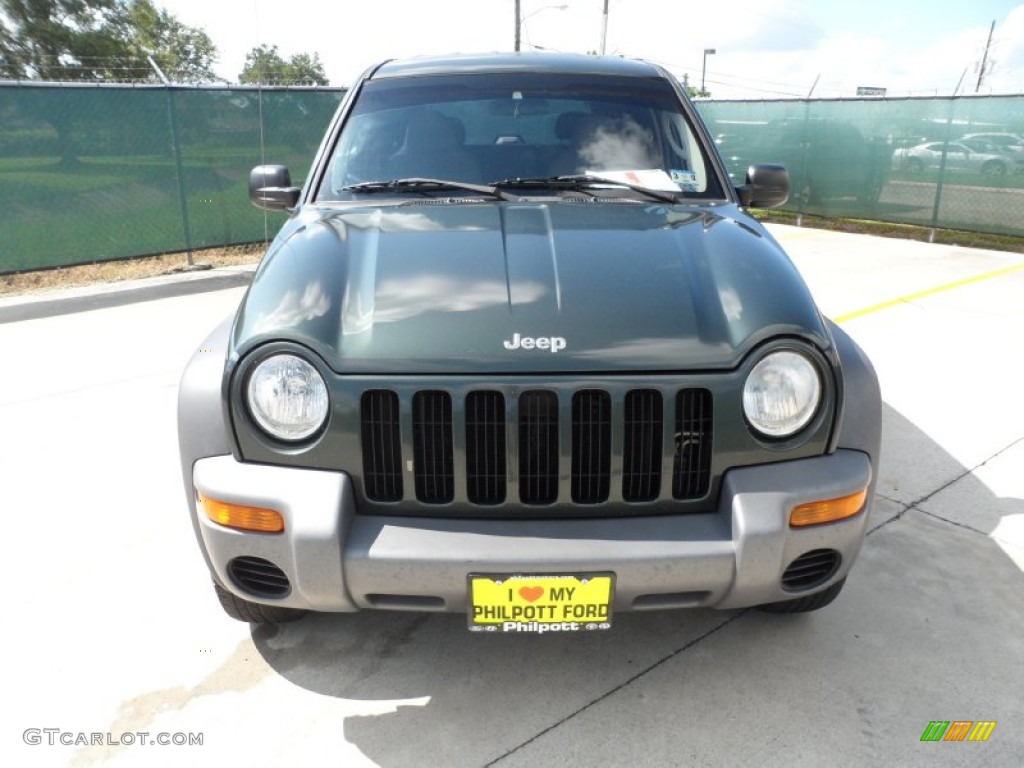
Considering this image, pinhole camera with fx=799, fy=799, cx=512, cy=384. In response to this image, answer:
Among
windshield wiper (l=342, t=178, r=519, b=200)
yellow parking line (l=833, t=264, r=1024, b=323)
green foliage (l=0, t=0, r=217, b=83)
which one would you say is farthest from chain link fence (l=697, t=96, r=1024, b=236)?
green foliage (l=0, t=0, r=217, b=83)

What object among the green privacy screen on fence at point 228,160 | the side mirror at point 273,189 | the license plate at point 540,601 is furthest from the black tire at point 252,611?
the green privacy screen on fence at point 228,160

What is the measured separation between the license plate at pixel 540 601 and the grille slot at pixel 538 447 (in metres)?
0.23

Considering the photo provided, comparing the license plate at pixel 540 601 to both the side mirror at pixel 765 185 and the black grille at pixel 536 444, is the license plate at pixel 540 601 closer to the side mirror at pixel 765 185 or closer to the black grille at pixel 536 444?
the black grille at pixel 536 444

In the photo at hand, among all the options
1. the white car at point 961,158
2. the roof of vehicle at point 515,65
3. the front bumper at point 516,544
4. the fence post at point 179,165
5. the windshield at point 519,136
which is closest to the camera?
the front bumper at point 516,544

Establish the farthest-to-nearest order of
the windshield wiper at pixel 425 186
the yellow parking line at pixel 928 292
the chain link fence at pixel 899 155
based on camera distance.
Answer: the chain link fence at pixel 899 155, the yellow parking line at pixel 928 292, the windshield wiper at pixel 425 186

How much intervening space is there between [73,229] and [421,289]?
7.87 metres

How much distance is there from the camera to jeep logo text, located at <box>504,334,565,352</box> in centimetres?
213

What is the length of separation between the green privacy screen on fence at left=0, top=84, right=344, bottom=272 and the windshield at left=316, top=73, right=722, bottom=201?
5.42 m

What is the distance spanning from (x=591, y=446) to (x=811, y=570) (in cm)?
74

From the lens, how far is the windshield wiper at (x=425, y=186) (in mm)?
3027

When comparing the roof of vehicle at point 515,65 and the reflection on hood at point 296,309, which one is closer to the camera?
the reflection on hood at point 296,309

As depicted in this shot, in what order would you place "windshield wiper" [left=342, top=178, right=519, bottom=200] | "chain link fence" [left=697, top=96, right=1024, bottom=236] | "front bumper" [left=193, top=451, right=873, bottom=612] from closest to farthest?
"front bumper" [left=193, top=451, right=873, bottom=612], "windshield wiper" [left=342, top=178, right=519, bottom=200], "chain link fence" [left=697, top=96, right=1024, bottom=236]

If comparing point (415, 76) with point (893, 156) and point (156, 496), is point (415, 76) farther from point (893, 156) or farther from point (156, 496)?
point (893, 156)

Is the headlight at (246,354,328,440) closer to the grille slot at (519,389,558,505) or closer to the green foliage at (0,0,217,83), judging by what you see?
the grille slot at (519,389,558,505)
